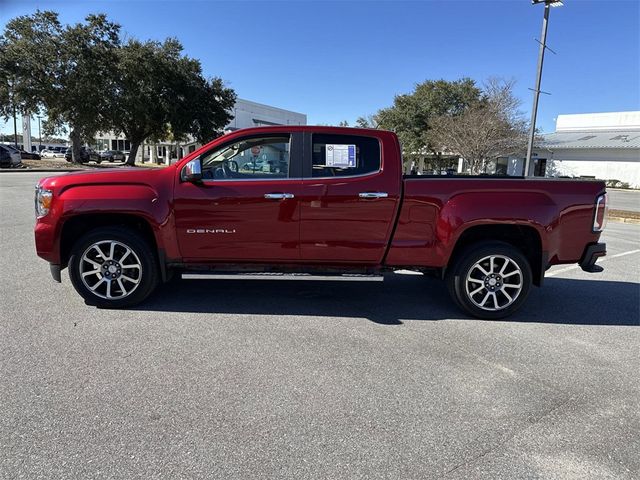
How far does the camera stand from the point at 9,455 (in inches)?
102

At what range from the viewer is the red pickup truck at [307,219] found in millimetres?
4832

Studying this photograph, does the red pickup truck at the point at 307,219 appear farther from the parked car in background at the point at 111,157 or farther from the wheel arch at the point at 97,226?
the parked car in background at the point at 111,157

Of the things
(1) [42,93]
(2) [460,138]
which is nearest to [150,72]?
(1) [42,93]

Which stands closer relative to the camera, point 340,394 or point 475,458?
point 475,458

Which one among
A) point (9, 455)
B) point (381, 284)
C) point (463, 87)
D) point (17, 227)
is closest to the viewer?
point (9, 455)

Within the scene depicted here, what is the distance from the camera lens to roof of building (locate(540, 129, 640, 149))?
42.2 meters

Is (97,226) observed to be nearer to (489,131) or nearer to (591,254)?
(591,254)

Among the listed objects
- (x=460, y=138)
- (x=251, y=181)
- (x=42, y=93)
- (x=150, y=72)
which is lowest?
(x=251, y=181)

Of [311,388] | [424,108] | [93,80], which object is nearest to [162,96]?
[93,80]

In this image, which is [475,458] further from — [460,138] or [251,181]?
[460,138]

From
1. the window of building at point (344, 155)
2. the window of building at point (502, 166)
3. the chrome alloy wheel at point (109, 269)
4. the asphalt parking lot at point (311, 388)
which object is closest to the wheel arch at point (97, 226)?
the chrome alloy wheel at point (109, 269)

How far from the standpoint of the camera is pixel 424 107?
1849 inches

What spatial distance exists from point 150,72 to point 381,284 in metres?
40.2

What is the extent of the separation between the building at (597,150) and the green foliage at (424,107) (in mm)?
8788
